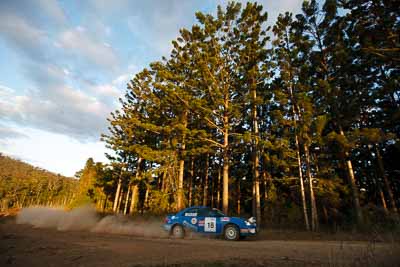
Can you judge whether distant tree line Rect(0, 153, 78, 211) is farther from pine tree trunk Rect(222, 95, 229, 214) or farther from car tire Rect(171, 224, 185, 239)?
car tire Rect(171, 224, 185, 239)

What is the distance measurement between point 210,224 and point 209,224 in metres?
0.06

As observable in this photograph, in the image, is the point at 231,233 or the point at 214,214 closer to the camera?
the point at 231,233

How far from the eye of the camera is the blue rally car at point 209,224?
10.3 meters

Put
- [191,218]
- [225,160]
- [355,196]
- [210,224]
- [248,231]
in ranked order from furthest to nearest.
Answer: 1. [225,160]
2. [355,196]
3. [191,218]
4. [210,224]
5. [248,231]

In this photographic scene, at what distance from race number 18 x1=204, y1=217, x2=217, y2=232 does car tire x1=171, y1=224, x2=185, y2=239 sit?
1.29 m

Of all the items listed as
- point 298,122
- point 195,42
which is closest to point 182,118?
point 195,42

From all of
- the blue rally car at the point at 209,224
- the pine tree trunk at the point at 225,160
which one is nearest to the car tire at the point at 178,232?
the blue rally car at the point at 209,224

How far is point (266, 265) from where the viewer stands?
494 centimetres

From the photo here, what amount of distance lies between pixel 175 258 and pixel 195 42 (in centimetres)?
1683

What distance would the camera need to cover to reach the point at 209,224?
1091 cm

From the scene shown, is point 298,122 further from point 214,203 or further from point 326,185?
point 214,203

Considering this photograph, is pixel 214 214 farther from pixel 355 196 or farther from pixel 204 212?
pixel 355 196

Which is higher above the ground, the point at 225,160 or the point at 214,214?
the point at 225,160

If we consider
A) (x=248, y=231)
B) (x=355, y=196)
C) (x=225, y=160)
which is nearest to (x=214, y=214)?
(x=248, y=231)
